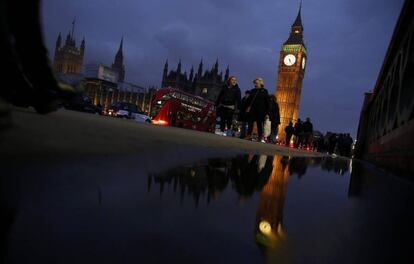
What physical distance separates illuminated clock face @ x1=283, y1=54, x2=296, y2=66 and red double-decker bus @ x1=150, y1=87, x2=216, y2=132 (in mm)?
51079

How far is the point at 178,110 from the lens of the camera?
17000mm

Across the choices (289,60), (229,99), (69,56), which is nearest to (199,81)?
(289,60)

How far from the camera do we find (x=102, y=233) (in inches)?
27.4

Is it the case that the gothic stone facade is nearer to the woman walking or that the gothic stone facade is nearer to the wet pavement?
the woman walking

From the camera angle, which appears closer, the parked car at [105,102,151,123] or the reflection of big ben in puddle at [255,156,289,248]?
the reflection of big ben in puddle at [255,156,289,248]

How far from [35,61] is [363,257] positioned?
1.42 m

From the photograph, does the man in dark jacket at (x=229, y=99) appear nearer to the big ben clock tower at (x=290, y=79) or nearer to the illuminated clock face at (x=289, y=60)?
the big ben clock tower at (x=290, y=79)

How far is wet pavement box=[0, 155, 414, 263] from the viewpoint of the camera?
2.08 feet

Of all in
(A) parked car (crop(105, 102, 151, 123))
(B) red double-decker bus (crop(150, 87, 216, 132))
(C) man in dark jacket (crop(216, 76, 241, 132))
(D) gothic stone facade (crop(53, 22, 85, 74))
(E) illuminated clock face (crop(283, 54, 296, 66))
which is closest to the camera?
(C) man in dark jacket (crop(216, 76, 241, 132))

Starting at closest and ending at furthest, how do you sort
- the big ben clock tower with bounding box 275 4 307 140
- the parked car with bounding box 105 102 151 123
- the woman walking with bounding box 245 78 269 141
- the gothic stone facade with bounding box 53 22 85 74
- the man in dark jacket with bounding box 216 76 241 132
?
the woman walking with bounding box 245 78 269 141 → the man in dark jacket with bounding box 216 76 241 132 → the parked car with bounding box 105 102 151 123 → the big ben clock tower with bounding box 275 4 307 140 → the gothic stone facade with bounding box 53 22 85 74

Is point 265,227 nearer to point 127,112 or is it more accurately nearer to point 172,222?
point 172,222

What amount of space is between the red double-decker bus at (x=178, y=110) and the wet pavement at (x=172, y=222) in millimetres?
14348

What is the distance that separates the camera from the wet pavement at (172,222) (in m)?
0.63

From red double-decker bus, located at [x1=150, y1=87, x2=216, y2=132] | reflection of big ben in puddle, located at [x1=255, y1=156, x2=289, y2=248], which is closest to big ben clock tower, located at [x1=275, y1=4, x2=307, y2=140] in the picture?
red double-decker bus, located at [x1=150, y1=87, x2=216, y2=132]
